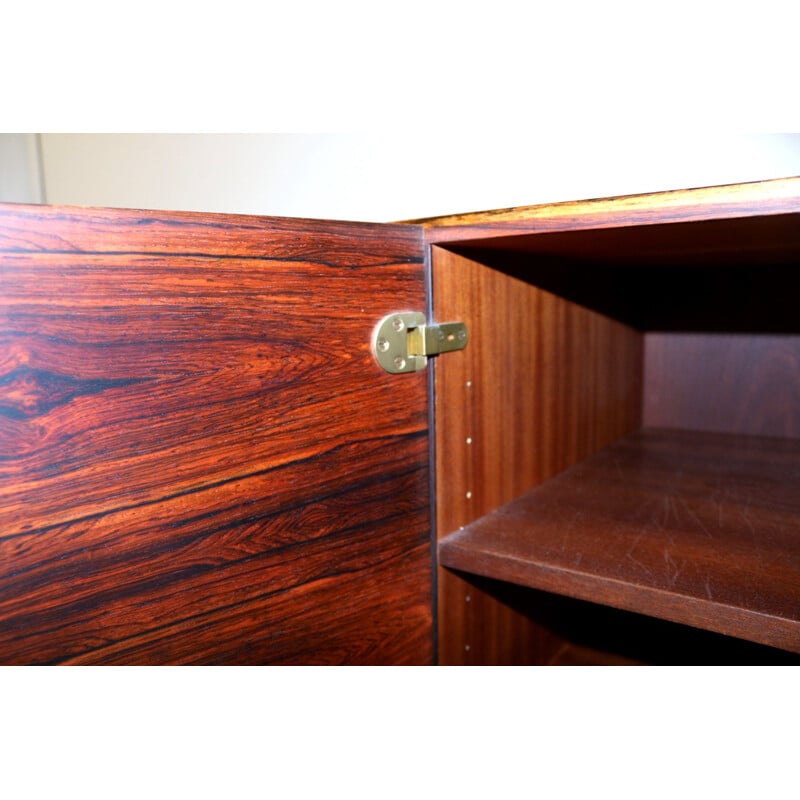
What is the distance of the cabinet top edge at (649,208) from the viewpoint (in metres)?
0.45

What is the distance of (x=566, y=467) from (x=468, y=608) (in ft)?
0.87

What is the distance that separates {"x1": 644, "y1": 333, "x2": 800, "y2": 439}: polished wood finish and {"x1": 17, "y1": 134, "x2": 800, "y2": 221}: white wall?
36 centimetres

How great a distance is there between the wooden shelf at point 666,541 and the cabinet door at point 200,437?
0.14 meters

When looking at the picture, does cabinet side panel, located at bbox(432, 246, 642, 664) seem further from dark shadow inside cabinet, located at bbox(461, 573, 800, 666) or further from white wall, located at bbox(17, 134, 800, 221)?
white wall, located at bbox(17, 134, 800, 221)

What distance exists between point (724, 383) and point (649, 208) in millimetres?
684

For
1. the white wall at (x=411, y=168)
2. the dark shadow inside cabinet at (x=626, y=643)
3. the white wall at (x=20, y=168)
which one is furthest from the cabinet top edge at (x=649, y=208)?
the white wall at (x=20, y=168)

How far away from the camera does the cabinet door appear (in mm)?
378

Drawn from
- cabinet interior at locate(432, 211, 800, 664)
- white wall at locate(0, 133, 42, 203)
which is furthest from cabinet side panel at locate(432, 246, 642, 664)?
white wall at locate(0, 133, 42, 203)

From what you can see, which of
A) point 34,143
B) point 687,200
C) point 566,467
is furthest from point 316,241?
point 34,143

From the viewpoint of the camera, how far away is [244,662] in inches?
19.3

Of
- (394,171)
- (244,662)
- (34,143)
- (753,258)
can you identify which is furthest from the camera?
(34,143)

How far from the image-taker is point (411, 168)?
963 millimetres

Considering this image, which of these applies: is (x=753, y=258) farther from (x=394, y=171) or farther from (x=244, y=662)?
(x=244, y=662)

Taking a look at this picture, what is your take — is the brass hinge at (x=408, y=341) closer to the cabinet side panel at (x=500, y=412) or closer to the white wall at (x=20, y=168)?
the cabinet side panel at (x=500, y=412)
